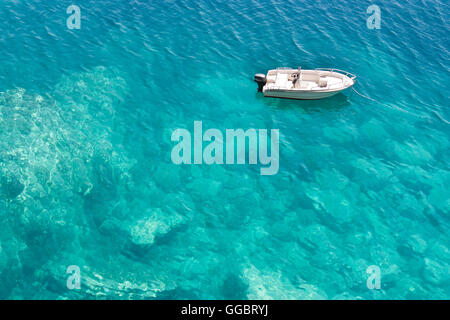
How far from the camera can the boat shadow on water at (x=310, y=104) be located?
49.8m

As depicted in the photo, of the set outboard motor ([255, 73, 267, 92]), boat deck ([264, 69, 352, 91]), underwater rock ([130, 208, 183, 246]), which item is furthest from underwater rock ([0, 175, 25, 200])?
boat deck ([264, 69, 352, 91])

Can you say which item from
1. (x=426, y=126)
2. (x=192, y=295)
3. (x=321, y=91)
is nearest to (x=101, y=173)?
(x=192, y=295)

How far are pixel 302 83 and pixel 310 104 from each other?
10.4ft

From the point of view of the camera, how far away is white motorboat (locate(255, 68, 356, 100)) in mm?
48906

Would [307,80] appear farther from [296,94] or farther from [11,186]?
[11,186]

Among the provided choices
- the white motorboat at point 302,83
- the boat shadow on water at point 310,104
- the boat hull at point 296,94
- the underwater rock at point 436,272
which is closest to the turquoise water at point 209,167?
the underwater rock at point 436,272

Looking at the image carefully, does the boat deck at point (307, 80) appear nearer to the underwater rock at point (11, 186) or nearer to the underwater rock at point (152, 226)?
the underwater rock at point (152, 226)

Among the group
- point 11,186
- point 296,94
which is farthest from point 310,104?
point 11,186

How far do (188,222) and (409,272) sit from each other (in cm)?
2157

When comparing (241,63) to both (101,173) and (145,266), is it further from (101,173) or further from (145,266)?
(145,266)

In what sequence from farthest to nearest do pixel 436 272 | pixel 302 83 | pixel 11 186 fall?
pixel 302 83 → pixel 11 186 → pixel 436 272

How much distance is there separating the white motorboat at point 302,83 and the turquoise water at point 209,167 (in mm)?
1929

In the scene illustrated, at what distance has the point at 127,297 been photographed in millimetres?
31000

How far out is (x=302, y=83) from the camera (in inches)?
1999
